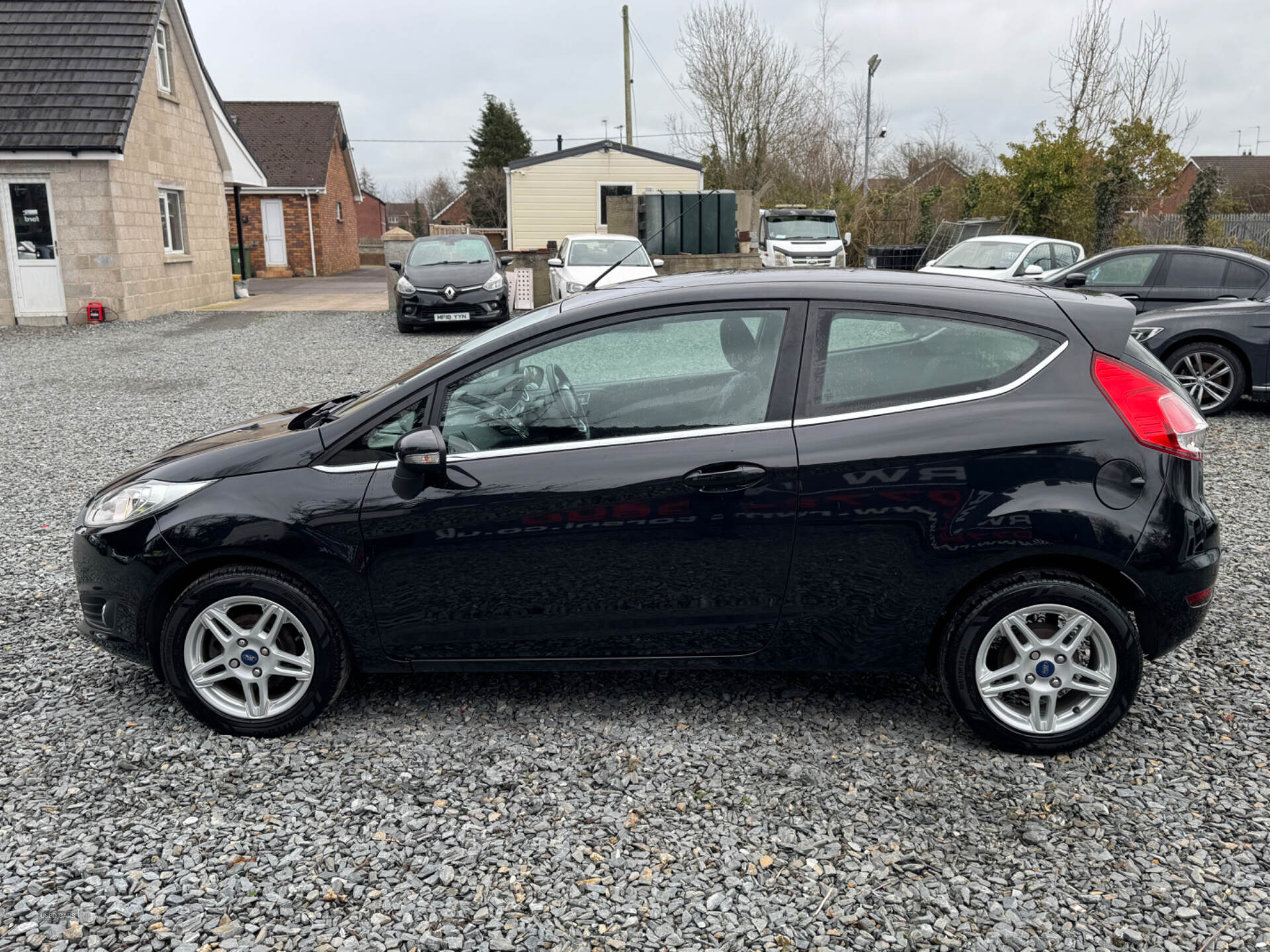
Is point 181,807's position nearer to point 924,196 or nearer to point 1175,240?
point 1175,240

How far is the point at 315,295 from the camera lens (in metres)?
27.4

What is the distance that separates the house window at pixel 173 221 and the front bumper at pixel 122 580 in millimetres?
20027

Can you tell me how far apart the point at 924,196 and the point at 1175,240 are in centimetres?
706

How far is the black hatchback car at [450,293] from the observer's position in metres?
17.3

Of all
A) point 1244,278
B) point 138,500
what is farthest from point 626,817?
point 1244,278

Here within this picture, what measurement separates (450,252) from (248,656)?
51.3 ft

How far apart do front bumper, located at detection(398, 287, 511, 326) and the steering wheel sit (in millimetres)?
14078

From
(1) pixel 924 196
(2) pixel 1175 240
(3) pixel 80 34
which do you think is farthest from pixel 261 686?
(1) pixel 924 196

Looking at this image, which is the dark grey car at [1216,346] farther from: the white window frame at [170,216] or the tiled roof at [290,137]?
the tiled roof at [290,137]

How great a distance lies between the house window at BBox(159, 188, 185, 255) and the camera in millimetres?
21750

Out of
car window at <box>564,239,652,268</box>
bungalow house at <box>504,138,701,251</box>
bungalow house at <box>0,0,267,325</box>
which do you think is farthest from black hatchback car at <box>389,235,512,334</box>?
bungalow house at <box>504,138,701,251</box>

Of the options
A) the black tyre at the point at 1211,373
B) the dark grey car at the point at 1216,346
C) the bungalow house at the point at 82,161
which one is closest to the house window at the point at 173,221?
the bungalow house at the point at 82,161

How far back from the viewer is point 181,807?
335cm

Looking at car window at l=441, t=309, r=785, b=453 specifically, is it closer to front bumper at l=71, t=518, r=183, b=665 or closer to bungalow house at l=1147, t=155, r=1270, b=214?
front bumper at l=71, t=518, r=183, b=665
